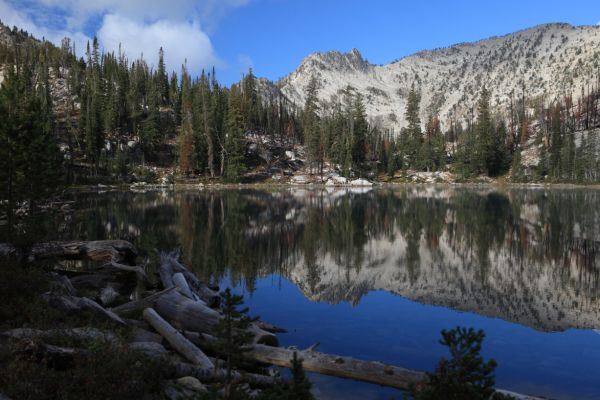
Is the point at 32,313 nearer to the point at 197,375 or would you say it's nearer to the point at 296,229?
the point at 197,375

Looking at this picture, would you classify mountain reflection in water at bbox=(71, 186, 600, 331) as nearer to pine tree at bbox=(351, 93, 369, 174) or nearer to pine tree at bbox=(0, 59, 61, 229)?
pine tree at bbox=(0, 59, 61, 229)

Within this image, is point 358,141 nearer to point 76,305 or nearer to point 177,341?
point 76,305

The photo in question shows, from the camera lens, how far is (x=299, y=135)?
558 feet

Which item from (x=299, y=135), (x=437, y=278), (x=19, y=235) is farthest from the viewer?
(x=299, y=135)

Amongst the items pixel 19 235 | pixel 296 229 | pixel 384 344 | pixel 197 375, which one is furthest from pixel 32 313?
pixel 296 229

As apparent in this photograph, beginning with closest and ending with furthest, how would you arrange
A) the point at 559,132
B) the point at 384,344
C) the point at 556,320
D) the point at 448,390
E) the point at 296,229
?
the point at 448,390, the point at 384,344, the point at 556,320, the point at 296,229, the point at 559,132

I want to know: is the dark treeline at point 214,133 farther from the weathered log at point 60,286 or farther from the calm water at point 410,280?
the weathered log at point 60,286

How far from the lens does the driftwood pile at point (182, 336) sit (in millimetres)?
8664

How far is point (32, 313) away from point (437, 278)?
17719 millimetres

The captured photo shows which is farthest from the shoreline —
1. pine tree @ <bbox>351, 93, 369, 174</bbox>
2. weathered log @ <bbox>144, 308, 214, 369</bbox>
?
weathered log @ <bbox>144, 308, 214, 369</bbox>

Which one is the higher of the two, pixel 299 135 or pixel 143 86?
pixel 143 86

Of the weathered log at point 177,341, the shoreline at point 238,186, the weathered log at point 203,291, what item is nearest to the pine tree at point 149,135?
the shoreline at point 238,186

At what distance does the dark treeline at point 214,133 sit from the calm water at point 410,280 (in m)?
68.6

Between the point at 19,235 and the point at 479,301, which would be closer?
the point at 19,235
